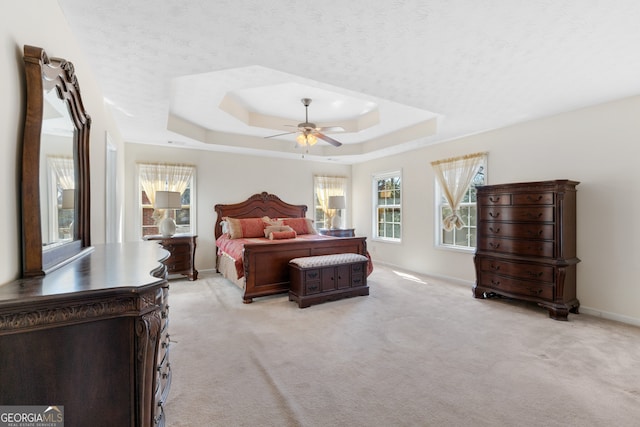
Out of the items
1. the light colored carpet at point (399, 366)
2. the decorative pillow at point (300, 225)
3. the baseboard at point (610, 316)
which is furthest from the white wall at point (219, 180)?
the baseboard at point (610, 316)

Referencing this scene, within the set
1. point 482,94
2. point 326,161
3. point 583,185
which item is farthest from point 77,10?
point 326,161

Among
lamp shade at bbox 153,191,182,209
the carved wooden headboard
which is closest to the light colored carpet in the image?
lamp shade at bbox 153,191,182,209

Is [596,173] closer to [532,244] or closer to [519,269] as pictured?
[532,244]

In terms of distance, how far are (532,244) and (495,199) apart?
71cm

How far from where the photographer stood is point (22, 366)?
933 millimetres

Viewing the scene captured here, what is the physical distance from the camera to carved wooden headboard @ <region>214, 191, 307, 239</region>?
595cm

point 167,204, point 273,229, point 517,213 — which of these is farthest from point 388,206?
point 167,204

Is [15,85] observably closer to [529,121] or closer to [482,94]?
[482,94]

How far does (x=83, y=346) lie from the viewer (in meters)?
1.01

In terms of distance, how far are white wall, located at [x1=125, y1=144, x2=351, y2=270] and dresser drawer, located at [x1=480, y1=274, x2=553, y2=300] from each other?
3946 millimetres

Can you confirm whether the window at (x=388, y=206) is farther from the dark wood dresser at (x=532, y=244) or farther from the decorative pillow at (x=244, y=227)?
the decorative pillow at (x=244, y=227)

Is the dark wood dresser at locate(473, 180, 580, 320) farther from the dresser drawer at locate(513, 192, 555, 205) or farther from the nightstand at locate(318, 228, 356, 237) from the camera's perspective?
→ the nightstand at locate(318, 228, 356, 237)

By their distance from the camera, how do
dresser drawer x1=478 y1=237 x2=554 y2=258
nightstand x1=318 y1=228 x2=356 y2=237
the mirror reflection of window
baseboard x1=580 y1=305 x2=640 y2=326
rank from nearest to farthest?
the mirror reflection of window
baseboard x1=580 y1=305 x2=640 y2=326
dresser drawer x1=478 y1=237 x2=554 y2=258
nightstand x1=318 y1=228 x2=356 y2=237

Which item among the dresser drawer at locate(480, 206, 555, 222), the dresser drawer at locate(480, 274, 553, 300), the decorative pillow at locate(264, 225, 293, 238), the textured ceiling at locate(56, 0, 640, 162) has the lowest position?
the dresser drawer at locate(480, 274, 553, 300)
